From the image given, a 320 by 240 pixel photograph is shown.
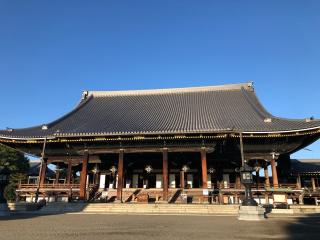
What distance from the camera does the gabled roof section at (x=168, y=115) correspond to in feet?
75.2

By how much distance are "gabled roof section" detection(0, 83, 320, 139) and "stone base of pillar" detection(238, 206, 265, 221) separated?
8309mm

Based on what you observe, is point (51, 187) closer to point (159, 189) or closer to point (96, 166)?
point (96, 166)

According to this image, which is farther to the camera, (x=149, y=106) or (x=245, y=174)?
(x=149, y=106)

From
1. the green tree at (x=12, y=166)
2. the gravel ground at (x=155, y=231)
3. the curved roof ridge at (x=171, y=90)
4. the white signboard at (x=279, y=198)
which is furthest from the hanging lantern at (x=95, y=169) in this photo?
the gravel ground at (x=155, y=231)

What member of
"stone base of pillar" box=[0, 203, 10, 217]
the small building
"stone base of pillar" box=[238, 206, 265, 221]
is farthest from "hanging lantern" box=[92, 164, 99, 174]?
"stone base of pillar" box=[238, 206, 265, 221]

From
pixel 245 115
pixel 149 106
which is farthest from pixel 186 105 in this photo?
pixel 245 115

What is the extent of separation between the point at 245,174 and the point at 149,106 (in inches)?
697

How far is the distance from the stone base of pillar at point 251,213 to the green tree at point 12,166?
27.4 m

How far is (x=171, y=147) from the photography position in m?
23.7

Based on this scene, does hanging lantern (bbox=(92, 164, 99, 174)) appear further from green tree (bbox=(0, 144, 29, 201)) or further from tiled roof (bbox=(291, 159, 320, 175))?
tiled roof (bbox=(291, 159, 320, 175))

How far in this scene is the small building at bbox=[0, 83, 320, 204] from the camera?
880 inches

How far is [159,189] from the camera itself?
26047 mm

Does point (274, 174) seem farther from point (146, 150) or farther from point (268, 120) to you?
point (146, 150)

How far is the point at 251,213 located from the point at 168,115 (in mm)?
15858
